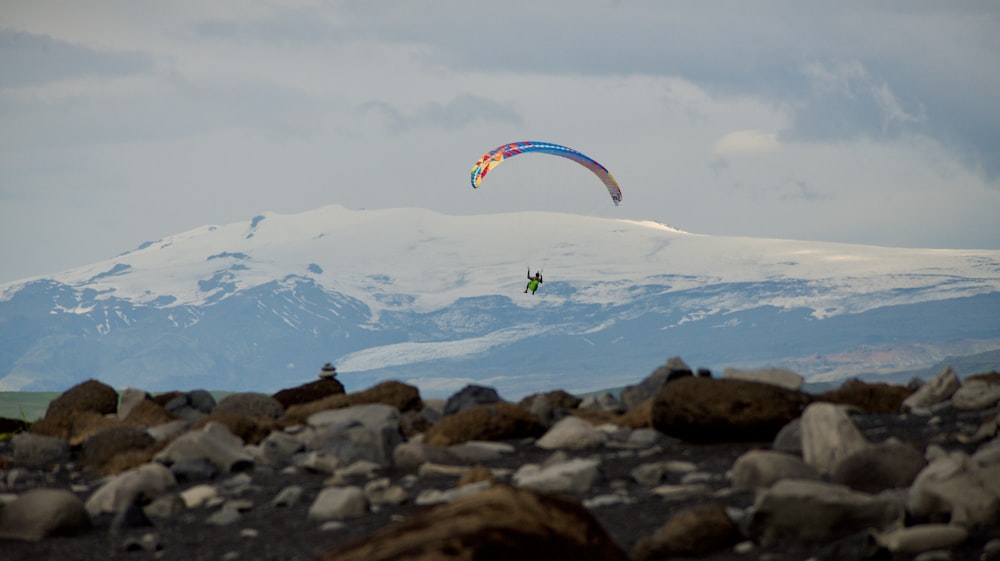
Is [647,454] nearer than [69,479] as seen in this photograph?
Yes

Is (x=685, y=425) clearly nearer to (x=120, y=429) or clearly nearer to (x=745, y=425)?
(x=745, y=425)

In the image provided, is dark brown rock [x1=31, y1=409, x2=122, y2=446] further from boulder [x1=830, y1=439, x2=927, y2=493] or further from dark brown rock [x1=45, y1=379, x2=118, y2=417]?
boulder [x1=830, y1=439, x2=927, y2=493]

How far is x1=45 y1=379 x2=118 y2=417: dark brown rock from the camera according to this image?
19500 mm

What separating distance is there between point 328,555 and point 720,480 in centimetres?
461

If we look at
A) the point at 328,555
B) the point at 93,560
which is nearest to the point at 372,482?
the point at 93,560

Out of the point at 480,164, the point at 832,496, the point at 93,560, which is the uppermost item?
the point at 480,164

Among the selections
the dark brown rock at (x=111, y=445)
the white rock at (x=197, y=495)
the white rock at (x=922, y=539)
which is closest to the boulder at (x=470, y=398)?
the dark brown rock at (x=111, y=445)

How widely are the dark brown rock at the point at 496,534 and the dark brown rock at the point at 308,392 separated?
1295 cm

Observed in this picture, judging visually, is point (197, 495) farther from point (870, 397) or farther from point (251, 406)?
point (870, 397)

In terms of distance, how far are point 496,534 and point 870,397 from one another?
10.3 m

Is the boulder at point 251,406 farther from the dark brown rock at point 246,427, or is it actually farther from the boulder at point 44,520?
the boulder at point 44,520

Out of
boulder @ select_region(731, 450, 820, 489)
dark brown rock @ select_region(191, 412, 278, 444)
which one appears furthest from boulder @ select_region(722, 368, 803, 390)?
dark brown rock @ select_region(191, 412, 278, 444)

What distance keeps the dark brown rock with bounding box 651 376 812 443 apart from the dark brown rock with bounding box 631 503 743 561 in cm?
417

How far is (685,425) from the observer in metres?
11.9
